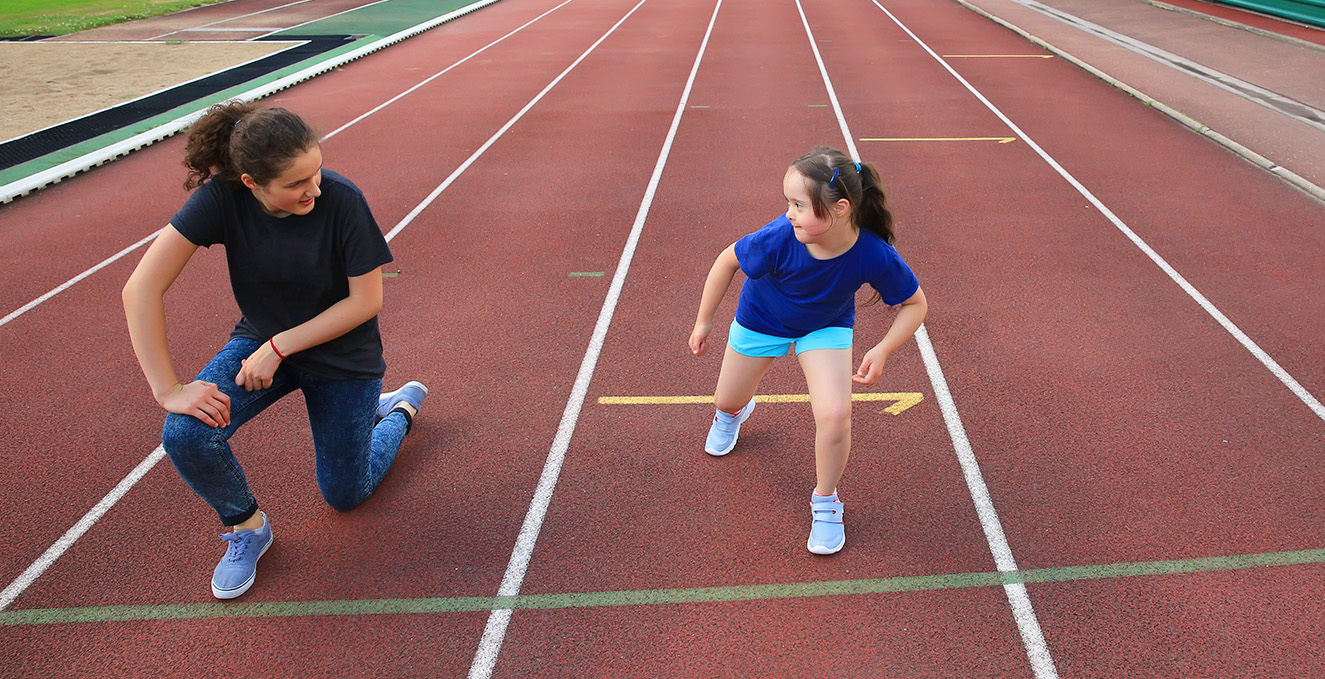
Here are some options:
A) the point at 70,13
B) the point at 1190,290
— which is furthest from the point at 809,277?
the point at 70,13

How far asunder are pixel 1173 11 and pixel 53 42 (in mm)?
24265

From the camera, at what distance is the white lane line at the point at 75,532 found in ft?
11.4

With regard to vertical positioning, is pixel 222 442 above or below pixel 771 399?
above

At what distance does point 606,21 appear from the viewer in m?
20.4

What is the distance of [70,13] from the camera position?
2392 cm

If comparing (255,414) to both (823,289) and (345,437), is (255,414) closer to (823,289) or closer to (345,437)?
(345,437)

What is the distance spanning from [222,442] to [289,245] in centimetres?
76

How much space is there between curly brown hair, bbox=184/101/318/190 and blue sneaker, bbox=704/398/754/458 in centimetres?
221

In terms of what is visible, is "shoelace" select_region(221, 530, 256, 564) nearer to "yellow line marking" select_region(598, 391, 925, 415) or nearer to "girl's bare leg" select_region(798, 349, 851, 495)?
"yellow line marking" select_region(598, 391, 925, 415)

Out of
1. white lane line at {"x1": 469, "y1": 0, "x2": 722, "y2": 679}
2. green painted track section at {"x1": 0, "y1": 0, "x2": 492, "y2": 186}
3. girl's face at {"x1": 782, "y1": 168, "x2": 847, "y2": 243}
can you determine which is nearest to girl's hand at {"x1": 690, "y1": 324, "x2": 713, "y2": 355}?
girl's face at {"x1": 782, "y1": 168, "x2": 847, "y2": 243}

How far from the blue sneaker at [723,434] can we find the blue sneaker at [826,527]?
696 mm

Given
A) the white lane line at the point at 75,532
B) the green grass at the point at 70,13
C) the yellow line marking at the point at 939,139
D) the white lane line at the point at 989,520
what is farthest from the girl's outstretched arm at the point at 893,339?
the green grass at the point at 70,13

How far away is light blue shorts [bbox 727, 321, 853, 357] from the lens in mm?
3477

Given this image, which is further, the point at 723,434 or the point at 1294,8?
the point at 1294,8
